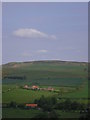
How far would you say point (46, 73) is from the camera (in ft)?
9.18

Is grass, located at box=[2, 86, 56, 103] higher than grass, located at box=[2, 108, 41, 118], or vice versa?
grass, located at box=[2, 86, 56, 103]

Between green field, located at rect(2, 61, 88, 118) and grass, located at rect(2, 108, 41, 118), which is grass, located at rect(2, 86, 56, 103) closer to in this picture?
green field, located at rect(2, 61, 88, 118)

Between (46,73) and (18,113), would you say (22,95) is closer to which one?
(18,113)

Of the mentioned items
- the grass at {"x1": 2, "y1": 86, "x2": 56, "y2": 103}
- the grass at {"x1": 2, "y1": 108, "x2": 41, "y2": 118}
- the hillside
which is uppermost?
the hillside

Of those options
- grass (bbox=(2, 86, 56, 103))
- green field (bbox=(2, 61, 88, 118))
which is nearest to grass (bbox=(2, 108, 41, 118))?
green field (bbox=(2, 61, 88, 118))

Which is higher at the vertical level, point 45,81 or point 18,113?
point 45,81

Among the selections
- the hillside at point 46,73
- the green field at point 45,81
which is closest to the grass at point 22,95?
the green field at point 45,81

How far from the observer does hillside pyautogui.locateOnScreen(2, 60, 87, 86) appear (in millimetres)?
2768

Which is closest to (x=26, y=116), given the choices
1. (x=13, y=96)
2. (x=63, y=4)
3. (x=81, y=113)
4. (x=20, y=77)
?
(x=13, y=96)

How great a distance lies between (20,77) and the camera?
2783 mm

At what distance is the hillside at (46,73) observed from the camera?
277 centimetres

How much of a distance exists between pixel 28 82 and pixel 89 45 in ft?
2.55

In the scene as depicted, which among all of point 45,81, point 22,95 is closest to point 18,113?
point 22,95

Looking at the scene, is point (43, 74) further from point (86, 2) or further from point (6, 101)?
point (86, 2)
